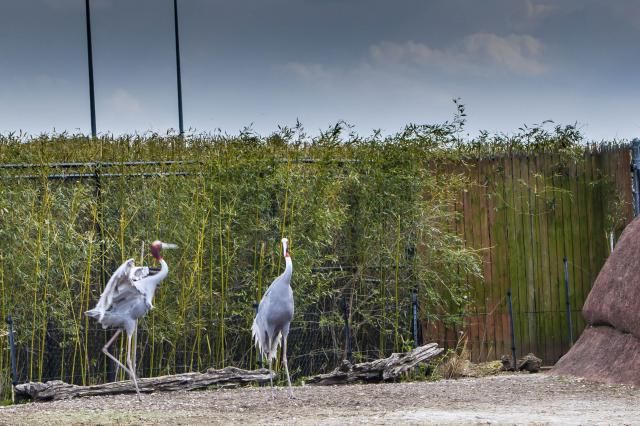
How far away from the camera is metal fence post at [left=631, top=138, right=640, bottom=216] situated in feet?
47.6

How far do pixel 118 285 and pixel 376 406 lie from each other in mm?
2637

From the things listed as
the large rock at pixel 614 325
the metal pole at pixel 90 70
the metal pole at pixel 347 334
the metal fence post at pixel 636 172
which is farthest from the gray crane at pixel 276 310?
the metal pole at pixel 90 70

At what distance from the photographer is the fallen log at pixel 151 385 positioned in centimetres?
1128

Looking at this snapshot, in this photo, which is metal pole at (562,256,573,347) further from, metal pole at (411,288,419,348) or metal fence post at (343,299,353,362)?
metal fence post at (343,299,353,362)

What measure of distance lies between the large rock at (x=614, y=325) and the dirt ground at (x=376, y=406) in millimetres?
287

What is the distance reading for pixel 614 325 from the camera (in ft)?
39.7

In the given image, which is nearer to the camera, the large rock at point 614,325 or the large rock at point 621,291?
the large rock at point 614,325

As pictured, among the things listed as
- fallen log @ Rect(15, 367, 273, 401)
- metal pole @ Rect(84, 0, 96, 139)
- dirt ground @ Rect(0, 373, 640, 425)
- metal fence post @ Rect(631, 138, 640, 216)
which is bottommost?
dirt ground @ Rect(0, 373, 640, 425)

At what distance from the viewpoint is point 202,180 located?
505 inches

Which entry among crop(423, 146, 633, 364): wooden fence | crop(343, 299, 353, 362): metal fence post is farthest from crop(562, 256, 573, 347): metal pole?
crop(343, 299, 353, 362): metal fence post

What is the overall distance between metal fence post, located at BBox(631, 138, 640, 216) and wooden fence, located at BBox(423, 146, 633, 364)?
0.10 meters

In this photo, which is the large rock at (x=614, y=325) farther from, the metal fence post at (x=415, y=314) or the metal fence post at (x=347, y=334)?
the metal fence post at (x=347, y=334)

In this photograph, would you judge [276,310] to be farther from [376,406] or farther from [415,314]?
[415,314]

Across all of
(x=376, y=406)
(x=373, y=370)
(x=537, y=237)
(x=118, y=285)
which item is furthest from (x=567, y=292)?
(x=118, y=285)
